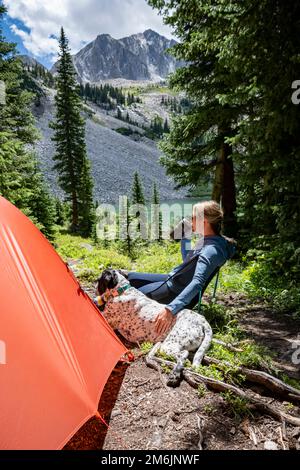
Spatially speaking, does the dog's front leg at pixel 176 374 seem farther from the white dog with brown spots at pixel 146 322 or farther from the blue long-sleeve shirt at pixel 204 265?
the blue long-sleeve shirt at pixel 204 265

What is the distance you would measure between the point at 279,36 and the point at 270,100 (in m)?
0.86

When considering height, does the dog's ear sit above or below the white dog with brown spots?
above

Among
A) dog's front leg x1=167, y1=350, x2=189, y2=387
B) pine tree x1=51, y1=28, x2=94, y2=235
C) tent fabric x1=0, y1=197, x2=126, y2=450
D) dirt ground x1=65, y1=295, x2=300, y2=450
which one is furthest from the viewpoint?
pine tree x1=51, y1=28, x2=94, y2=235

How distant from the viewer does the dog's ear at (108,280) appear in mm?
4445

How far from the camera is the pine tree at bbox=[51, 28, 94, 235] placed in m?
27.9

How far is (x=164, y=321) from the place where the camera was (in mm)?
3996

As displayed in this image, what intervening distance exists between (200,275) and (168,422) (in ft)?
5.78

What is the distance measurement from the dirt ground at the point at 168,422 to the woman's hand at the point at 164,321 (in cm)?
56

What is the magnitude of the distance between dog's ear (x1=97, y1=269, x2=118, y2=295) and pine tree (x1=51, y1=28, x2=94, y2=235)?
81.4 feet

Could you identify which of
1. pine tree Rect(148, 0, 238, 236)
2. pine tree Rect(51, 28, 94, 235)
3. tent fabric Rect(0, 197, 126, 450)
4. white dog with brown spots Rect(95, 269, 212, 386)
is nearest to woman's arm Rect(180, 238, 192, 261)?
white dog with brown spots Rect(95, 269, 212, 386)

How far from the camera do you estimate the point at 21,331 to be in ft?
9.25

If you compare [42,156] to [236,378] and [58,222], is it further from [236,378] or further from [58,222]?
[236,378]

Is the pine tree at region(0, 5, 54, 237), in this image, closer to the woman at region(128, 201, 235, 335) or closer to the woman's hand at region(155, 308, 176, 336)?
the woman at region(128, 201, 235, 335)
